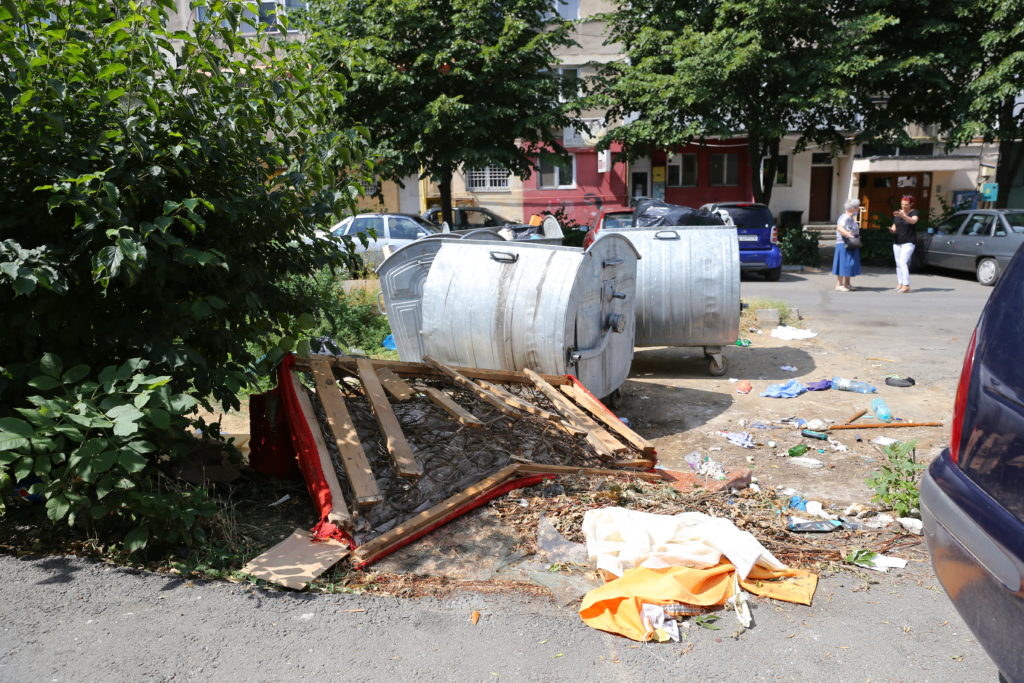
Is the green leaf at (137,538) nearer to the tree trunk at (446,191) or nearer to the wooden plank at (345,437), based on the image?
the wooden plank at (345,437)

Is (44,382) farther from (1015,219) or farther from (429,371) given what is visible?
(1015,219)

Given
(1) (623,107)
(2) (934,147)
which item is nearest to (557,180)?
(1) (623,107)

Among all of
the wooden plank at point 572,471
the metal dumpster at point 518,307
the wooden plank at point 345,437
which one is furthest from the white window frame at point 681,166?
the wooden plank at point 345,437

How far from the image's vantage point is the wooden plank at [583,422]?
16.2ft

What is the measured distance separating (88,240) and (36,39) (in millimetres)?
988

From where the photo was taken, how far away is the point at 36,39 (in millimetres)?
3748

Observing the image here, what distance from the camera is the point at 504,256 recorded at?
6.20 meters

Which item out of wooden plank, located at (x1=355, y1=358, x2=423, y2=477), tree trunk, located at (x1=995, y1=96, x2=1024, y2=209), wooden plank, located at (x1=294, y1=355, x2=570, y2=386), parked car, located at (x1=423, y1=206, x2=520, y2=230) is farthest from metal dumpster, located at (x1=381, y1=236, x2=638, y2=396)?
tree trunk, located at (x1=995, y1=96, x2=1024, y2=209)

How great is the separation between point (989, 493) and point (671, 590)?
1.50 meters

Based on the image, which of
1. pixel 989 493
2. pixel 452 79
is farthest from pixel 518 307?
pixel 452 79

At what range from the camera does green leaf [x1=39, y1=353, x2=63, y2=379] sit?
374 cm

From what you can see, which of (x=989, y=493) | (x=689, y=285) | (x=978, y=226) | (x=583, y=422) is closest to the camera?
(x=989, y=493)

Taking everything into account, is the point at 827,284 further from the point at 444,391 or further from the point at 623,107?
the point at 444,391

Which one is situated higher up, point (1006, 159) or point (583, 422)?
point (1006, 159)
